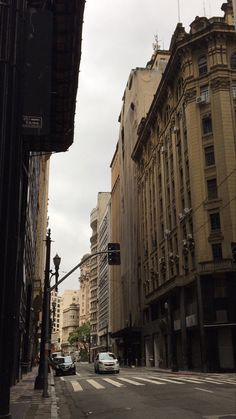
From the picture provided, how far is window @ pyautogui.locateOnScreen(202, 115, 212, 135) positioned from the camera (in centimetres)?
4716

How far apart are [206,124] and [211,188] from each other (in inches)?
256

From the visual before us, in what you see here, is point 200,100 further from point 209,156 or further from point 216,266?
point 216,266

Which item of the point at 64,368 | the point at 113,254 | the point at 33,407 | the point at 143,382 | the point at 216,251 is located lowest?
the point at 33,407

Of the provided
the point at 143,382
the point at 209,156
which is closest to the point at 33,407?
the point at 143,382

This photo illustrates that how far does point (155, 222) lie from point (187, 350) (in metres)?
19.9

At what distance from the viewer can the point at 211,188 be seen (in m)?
45.5

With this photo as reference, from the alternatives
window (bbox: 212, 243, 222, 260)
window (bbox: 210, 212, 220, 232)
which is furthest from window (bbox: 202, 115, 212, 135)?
window (bbox: 212, 243, 222, 260)

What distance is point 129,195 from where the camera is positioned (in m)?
80.2

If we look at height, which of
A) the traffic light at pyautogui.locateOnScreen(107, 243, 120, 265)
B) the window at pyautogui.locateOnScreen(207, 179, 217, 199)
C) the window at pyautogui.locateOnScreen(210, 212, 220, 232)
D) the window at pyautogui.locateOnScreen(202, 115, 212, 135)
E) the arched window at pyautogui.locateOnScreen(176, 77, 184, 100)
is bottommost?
the traffic light at pyautogui.locateOnScreen(107, 243, 120, 265)

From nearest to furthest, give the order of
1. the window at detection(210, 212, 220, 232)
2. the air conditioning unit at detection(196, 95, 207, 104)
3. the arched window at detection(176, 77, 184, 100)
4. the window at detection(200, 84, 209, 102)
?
the window at detection(210, 212, 220, 232) < the air conditioning unit at detection(196, 95, 207, 104) < the window at detection(200, 84, 209, 102) < the arched window at detection(176, 77, 184, 100)

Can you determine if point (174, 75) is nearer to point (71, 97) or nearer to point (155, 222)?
point (155, 222)

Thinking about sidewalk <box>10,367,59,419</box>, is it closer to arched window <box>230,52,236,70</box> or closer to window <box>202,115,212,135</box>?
window <box>202,115,212,135</box>

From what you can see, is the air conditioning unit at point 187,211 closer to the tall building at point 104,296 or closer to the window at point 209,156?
the window at point 209,156

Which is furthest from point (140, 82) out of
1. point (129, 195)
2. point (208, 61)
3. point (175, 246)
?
point (175, 246)
